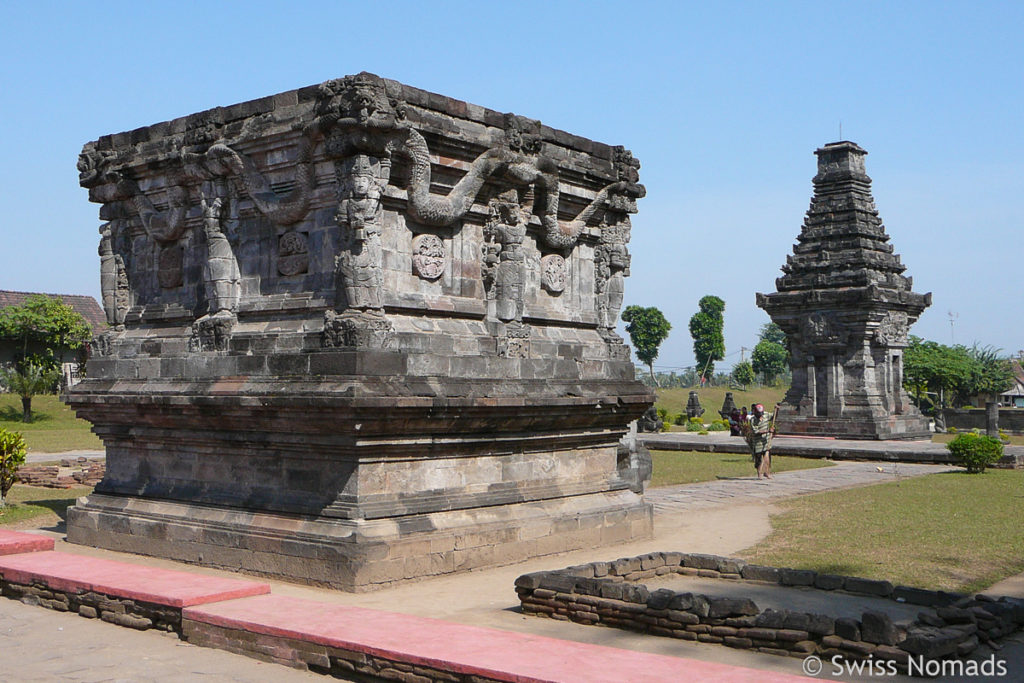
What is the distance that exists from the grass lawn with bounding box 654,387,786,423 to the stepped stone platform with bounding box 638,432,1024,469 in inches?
613

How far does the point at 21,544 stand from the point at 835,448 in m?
20.9

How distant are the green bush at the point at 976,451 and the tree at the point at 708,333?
68.0 m

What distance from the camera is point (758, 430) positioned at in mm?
20609

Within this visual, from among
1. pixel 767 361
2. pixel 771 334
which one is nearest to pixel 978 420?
pixel 767 361

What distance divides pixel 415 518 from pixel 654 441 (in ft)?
69.8

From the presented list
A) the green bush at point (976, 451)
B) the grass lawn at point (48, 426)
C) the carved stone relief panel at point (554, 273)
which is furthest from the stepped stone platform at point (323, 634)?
the grass lawn at point (48, 426)

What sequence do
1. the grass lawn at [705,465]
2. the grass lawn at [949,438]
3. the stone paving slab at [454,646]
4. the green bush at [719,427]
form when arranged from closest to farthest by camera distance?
the stone paving slab at [454,646] < the grass lawn at [705,465] < the grass lawn at [949,438] < the green bush at [719,427]

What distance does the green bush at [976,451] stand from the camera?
21.8 meters

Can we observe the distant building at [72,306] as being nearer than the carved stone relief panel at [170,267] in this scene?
No

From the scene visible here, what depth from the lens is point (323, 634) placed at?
7.23 metres

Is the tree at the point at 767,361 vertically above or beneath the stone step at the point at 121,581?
above

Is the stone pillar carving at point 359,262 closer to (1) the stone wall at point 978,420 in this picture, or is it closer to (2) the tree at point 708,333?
(1) the stone wall at point 978,420

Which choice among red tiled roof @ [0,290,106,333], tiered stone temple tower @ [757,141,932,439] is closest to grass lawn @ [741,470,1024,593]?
tiered stone temple tower @ [757,141,932,439]

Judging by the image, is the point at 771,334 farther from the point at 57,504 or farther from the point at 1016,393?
the point at 57,504
